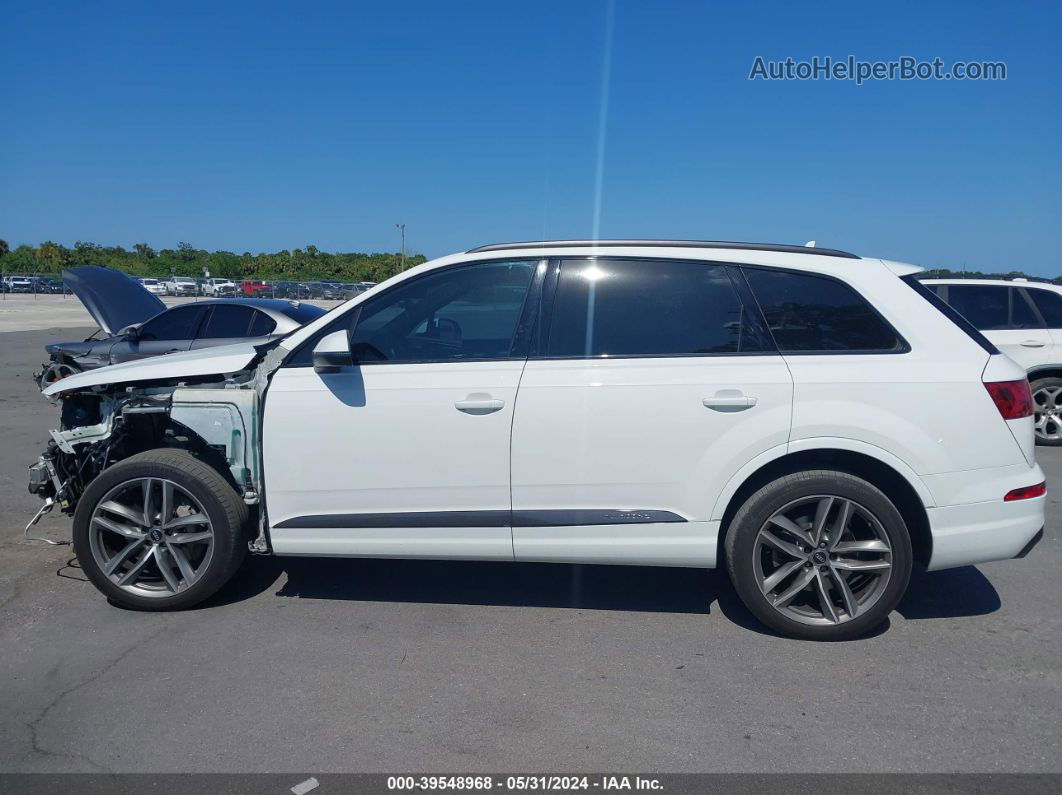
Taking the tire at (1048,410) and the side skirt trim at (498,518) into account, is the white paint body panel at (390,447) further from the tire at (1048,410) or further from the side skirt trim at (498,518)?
the tire at (1048,410)

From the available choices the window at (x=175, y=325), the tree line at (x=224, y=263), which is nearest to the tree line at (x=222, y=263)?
the tree line at (x=224, y=263)

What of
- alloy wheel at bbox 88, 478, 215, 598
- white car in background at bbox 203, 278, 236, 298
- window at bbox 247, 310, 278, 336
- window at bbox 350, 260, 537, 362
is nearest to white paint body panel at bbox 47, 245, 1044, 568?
window at bbox 350, 260, 537, 362

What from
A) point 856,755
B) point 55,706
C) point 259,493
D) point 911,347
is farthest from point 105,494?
point 911,347

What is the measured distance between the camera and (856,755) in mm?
3152

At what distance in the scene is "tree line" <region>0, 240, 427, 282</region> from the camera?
70.2 m

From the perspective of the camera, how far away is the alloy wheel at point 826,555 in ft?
13.3

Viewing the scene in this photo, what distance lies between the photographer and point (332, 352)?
4098mm

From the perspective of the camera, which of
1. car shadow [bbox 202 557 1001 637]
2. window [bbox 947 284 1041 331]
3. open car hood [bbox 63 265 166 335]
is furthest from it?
window [bbox 947 284 1041 331]

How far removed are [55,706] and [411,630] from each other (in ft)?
5.17

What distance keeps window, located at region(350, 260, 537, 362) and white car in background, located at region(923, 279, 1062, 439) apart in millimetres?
6761

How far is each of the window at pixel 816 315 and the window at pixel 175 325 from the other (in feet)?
29.2

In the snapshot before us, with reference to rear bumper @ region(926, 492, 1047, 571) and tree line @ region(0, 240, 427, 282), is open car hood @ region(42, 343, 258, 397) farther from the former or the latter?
tree line @ region(0, 240, 427, 282)

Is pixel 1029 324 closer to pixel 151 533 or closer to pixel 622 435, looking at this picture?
pixel 622 435

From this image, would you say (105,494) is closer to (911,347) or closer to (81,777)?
(81,777)
